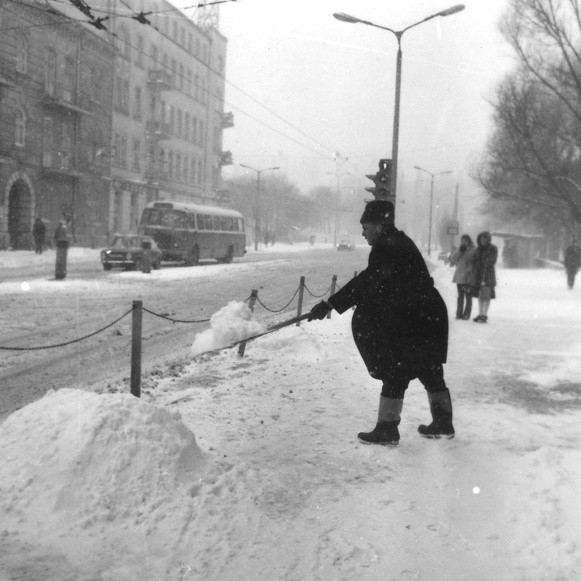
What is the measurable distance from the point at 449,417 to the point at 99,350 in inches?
221

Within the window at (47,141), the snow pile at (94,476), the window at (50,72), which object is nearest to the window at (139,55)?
the window at (50,72)

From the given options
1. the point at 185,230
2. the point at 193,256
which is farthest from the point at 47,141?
the point at 193,256

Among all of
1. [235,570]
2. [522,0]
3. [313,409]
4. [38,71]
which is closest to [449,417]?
[313,409]

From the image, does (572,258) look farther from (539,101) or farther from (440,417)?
(440,417)

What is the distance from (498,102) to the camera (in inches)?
1115

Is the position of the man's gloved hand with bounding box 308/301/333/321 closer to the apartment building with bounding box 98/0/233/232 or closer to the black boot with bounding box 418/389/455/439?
the black boot with bounding box 418/389/455/439

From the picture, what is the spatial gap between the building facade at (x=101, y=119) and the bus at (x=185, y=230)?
6830 millimetres

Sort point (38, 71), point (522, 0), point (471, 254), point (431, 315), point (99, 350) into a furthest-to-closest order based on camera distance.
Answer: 1. point (38, 71)
2. point (522, 0)
3. point (471, 254)
4. point (99, 350)
5. point (431, 315)

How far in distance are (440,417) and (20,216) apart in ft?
110

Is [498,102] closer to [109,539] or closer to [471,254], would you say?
[471,254]

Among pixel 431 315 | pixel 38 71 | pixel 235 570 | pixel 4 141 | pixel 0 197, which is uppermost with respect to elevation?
pixel 38 71

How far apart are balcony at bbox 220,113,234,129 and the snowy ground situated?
189ft

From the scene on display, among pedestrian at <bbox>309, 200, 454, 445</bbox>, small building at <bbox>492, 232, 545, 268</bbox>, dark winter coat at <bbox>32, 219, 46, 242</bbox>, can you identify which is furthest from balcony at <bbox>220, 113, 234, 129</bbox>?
pedestrian at <bbox>309, 200, 454, 445</bbox>

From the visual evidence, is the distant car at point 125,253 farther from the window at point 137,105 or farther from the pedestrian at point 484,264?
the window at point 137,105
